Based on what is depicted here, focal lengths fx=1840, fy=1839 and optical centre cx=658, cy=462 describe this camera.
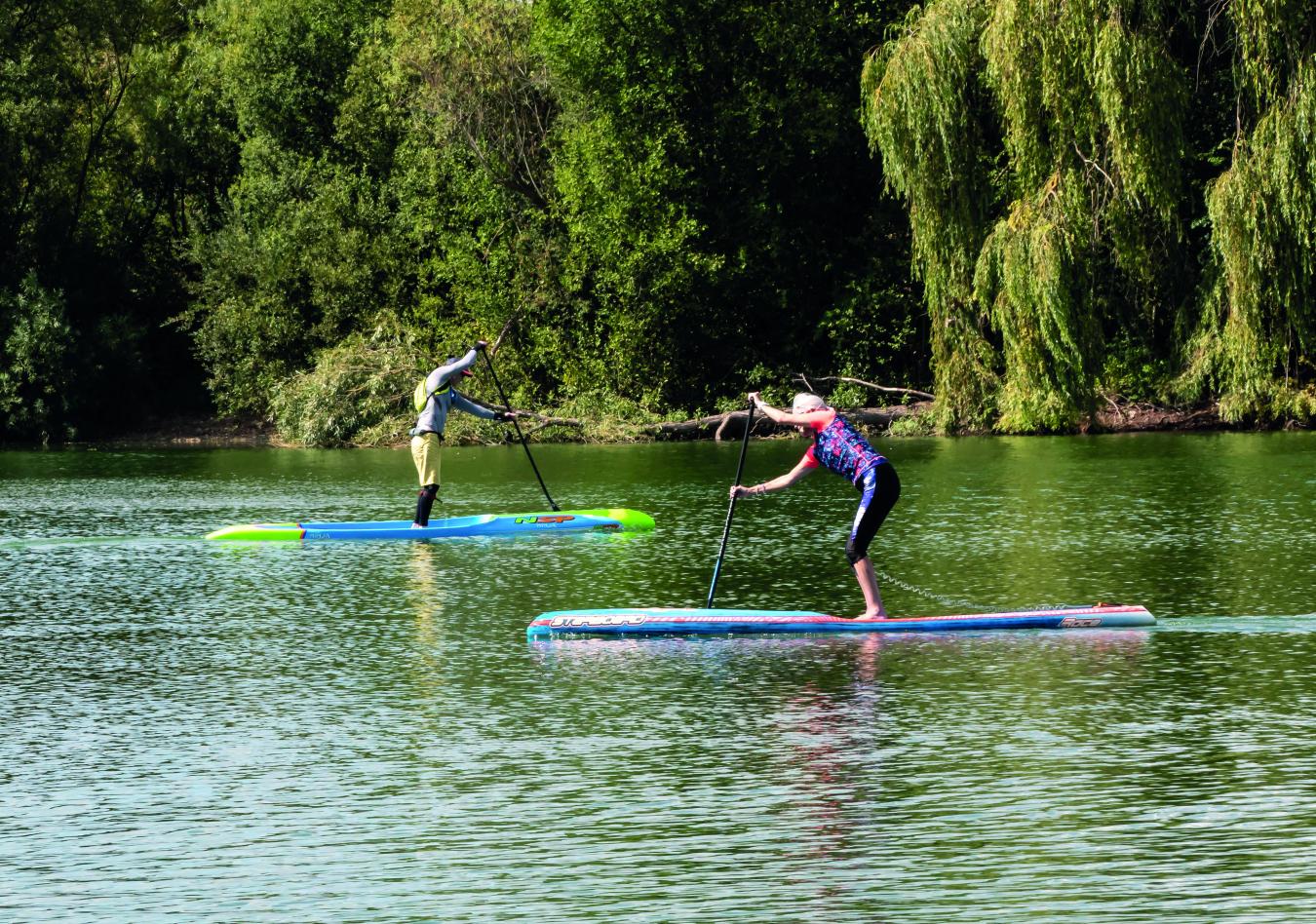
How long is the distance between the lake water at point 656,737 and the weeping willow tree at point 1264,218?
47.4 feet

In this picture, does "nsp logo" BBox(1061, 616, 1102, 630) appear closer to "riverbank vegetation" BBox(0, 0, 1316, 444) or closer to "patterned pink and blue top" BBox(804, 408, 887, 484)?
"patterned pink and blue top" BBox(804, 408, 887, 484)

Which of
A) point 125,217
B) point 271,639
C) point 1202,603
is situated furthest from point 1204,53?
point 125,217

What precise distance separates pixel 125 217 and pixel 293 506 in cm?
3376

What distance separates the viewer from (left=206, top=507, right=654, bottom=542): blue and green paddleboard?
2214cm

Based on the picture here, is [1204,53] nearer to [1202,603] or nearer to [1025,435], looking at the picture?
[1025,435]

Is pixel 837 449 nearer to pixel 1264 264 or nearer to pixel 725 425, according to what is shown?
pixel 1264 264

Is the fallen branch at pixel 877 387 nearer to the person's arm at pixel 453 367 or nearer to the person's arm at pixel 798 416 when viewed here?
the person's arm at pixel 453 367

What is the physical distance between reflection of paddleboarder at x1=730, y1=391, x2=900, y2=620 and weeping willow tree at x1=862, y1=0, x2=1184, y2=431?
22.1 metres

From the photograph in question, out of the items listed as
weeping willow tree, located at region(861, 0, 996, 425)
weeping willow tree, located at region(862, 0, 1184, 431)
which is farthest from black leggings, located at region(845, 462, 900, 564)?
weeping willow tree, located at region(861, 0, 996, 425)

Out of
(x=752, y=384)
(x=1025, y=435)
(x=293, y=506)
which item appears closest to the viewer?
(x=293, y=506)

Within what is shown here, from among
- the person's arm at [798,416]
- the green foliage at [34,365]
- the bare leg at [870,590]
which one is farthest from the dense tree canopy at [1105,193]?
the green foliage at [34,365]


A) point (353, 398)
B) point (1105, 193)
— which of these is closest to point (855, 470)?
point (1105, 193)

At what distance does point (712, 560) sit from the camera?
19.1 metres

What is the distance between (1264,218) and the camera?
33719 mm
